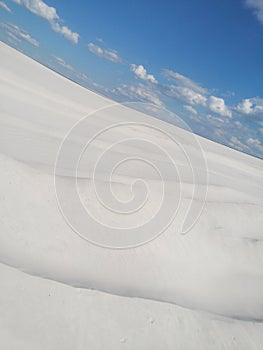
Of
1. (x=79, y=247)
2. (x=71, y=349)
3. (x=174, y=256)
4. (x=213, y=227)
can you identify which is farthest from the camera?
(x=213, y=227)

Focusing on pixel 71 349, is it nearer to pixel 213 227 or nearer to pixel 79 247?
pixel 79 247

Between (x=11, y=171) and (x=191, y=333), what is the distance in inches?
183

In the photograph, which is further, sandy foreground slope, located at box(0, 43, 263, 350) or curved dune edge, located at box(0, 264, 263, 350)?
sandy foreground slope, located at box(0, 43, 263, 350)

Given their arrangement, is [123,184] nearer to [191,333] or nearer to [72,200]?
[72,200]

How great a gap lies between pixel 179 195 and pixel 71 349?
5.59m

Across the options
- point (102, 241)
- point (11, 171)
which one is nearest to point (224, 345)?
point (102, 241)

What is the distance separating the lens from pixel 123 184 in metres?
7.52

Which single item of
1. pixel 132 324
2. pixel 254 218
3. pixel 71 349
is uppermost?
pixel 254 218

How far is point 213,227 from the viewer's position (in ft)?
23.0

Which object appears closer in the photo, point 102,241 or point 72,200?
point 102,241

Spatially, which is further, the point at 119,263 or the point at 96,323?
the point at 119,263

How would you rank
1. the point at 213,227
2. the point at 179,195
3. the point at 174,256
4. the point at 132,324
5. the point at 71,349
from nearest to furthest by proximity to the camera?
the point at 71,349 → the point at 132,324 → the point at 174,256 → the point at 213,227 → the point at 179,195

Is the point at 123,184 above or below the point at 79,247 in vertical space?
above

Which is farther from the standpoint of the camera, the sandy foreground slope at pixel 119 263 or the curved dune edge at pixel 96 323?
the sandy foreground slope at pixel 119 263
